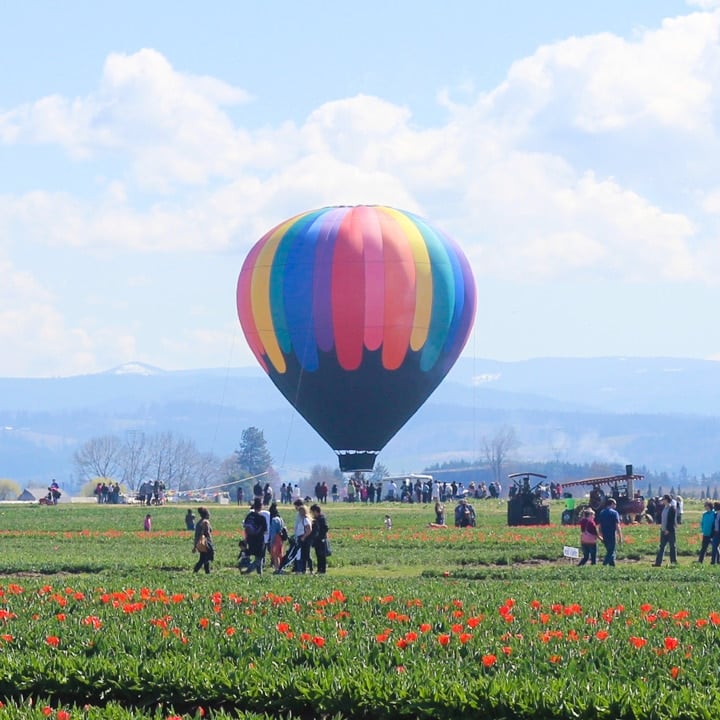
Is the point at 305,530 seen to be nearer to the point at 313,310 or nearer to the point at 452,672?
the point at 452,672

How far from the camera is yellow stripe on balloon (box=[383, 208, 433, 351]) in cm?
7444

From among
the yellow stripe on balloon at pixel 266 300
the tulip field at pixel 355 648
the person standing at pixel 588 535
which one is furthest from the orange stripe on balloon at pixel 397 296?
the tulip field at pixel 355 648

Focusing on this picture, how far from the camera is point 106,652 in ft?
57.4

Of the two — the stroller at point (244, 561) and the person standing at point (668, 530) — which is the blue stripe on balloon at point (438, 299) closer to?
the person standing at point (668, 530)

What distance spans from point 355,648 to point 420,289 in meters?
57.4

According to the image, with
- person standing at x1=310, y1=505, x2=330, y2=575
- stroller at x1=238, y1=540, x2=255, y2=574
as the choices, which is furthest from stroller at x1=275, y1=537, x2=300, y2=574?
stroller at x1=238, y1=540, x2=255, y2=574

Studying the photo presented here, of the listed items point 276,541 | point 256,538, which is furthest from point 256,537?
point 276,541

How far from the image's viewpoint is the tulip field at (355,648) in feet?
48.9

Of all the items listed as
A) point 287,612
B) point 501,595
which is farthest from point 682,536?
point 287,612

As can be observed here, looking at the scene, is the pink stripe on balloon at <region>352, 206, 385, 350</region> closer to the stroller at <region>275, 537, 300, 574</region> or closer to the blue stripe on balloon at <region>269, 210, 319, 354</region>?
the blue stripe on balloon at <region>269, 210, 319, 354</region>

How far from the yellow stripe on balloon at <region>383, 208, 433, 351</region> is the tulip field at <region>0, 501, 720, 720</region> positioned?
45085 millimetres

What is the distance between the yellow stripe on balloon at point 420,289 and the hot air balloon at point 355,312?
5cm

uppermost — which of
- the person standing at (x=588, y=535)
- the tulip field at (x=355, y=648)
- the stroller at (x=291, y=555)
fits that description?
the person standing at (x=588, y=535)

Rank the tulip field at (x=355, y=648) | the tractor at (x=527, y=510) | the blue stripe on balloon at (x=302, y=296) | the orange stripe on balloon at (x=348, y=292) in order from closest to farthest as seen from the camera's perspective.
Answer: the tulip field at (x=355, y=648) → the tractor at (x=527, y=510) → the orange stripe on balloon at (x=348, y=292) → the blue stripe on balloon at (x=302, y=296)
